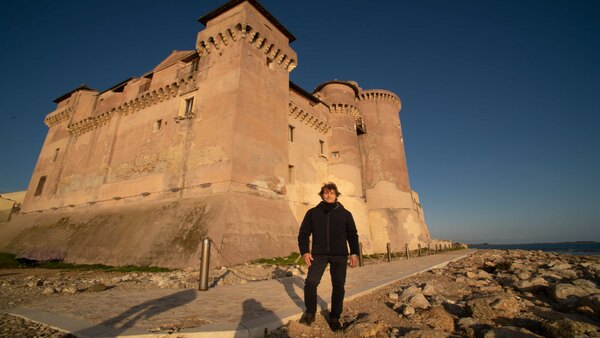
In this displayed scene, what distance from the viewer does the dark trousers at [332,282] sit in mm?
3131

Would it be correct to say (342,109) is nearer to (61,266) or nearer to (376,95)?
(376,95)

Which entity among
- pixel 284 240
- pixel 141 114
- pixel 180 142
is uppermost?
pixel 141 114

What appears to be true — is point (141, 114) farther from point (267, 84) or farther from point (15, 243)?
point (15, 243)

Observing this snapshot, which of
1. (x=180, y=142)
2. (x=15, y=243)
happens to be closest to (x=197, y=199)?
(x=180, y=142)

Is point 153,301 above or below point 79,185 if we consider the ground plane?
below

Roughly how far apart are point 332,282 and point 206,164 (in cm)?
1014

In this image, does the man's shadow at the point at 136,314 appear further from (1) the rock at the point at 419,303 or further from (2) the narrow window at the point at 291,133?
(2) the narrow window at the point at 291,133

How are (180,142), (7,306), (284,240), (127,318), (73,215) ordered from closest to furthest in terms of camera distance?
(127,318) < (7,306) < (284,240) < (180,142) < (73,215)

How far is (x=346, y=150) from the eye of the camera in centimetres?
2052

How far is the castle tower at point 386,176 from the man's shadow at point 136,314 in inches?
759

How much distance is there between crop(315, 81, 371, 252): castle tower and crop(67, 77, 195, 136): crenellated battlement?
11.2m

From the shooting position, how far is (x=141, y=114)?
55.5ft

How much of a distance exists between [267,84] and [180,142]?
5.62 m

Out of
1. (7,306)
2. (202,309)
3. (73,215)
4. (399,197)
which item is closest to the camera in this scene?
(202,309)
